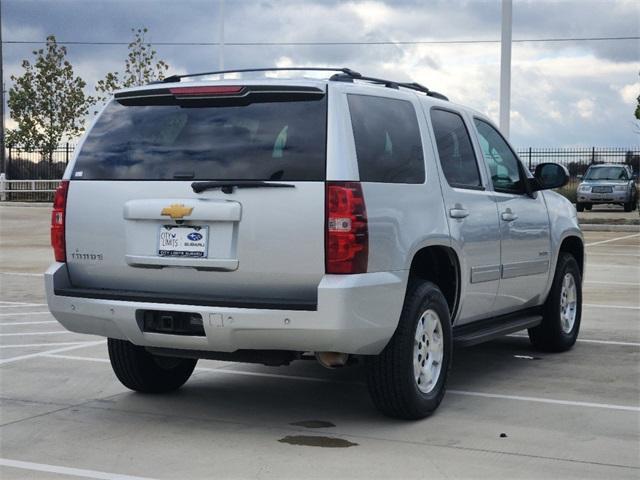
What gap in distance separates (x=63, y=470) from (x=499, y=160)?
13.8 ft

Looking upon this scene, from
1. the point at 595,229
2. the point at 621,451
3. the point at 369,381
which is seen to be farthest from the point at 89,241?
the point at 595,229

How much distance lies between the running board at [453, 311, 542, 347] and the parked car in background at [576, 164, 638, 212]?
28.0 m

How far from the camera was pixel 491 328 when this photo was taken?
7.72 metres

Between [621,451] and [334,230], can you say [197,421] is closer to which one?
[334,230]

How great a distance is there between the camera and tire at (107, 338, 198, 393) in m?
7.18

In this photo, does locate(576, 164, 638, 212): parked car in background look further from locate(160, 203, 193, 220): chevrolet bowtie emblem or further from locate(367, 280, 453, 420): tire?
locate(160, 203, 193, 220): chevrolet bowtie emblem

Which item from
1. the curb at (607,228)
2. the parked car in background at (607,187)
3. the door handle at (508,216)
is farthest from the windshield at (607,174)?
the door handle at (508,216)

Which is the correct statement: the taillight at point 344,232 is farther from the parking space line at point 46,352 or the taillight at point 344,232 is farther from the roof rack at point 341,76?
the parking space line at point 46,352

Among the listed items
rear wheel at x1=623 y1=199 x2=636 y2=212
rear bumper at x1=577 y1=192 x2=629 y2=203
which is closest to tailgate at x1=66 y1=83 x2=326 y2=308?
rear bumper at x1=577 y1=192 x2=629 y2=203

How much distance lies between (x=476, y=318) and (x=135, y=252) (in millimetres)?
2563

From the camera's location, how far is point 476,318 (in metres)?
7.59

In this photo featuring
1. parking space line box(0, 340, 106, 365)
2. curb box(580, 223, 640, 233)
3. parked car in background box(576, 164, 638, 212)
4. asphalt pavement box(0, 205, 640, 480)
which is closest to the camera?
asphalt pavement box(0, 205, 640, 480)

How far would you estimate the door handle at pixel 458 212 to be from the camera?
6.93m

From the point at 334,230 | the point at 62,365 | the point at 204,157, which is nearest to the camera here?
the point at 334,230
